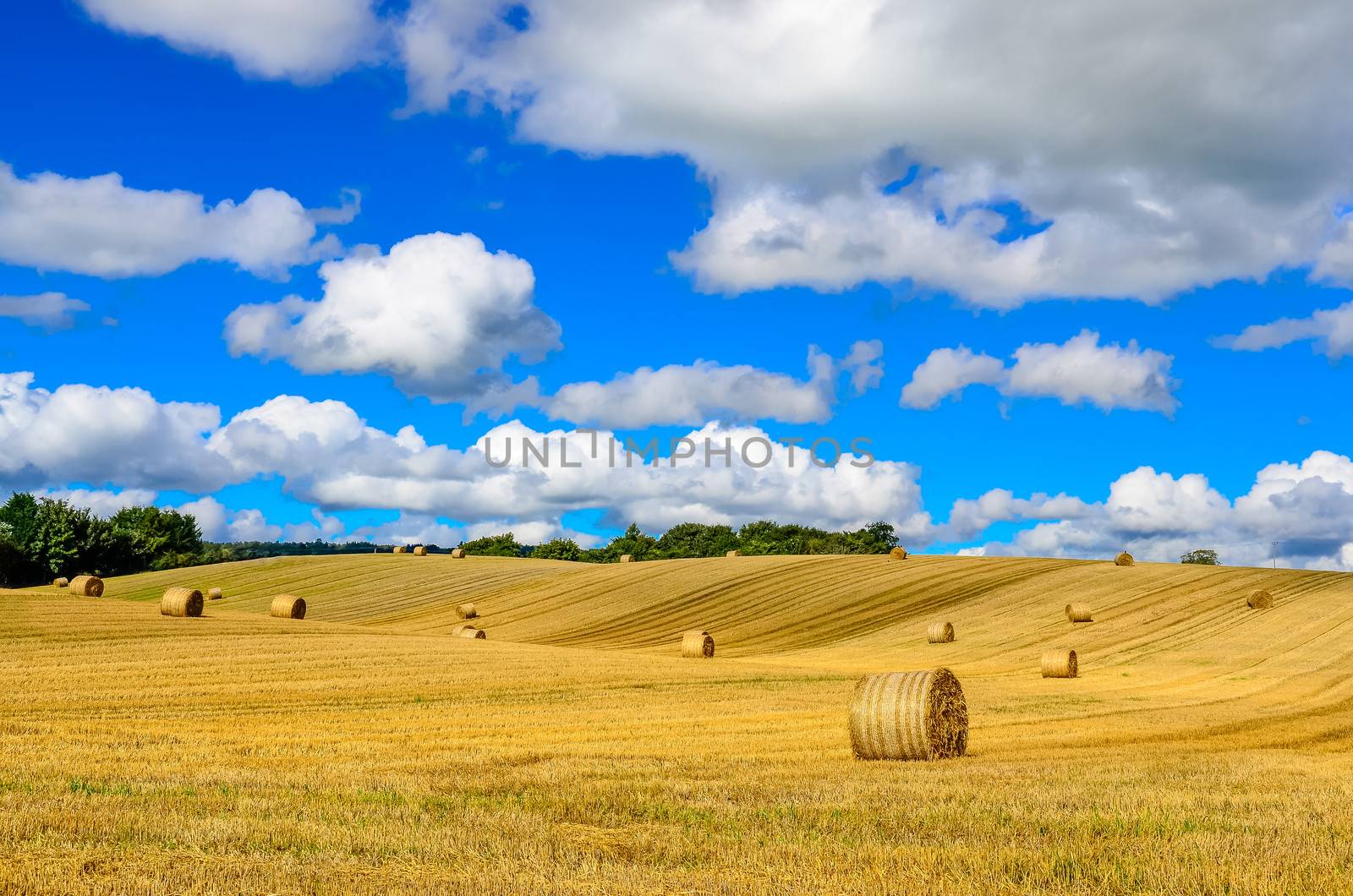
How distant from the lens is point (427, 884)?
7.34m

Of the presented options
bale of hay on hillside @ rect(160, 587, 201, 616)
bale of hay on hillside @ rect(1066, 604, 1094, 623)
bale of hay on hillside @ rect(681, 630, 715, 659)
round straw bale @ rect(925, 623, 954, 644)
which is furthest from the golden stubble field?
bale of hay on hillside @ rect(681, 630, 715, 659)

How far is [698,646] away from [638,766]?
23.0 meters

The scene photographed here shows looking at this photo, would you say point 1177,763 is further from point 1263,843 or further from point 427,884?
point 427,884

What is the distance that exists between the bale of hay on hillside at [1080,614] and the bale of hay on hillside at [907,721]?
1140 inches

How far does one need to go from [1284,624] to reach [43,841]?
40.8 meters

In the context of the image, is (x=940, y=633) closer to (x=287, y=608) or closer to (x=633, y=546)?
(x=287, y=608)

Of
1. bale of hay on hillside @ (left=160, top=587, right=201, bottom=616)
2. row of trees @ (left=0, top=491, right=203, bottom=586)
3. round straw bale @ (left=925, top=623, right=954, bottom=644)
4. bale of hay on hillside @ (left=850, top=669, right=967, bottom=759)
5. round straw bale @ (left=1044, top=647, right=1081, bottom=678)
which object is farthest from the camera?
row of trees @ (left=0, top=491, right=203, bottom=586)

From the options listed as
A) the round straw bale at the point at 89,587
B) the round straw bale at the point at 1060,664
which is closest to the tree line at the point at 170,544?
the round straw bale at the point at 89,587

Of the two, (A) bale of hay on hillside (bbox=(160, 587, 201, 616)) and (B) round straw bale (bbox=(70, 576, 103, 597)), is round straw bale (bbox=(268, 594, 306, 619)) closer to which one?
(A) bale of hay on hillside (bbox=(160, 587, 201, 616))

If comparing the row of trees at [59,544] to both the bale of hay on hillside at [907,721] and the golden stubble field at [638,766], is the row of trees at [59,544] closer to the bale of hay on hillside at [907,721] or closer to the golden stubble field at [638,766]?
the golden stubble field at [638,766]

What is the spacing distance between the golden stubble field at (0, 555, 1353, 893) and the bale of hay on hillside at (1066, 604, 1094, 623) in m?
1.91

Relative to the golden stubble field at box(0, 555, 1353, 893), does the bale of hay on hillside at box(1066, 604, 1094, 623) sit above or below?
above

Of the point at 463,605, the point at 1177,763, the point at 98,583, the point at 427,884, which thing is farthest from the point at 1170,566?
the point at 427,884

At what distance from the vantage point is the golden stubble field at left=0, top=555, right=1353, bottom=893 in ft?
26.0
